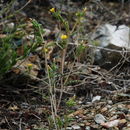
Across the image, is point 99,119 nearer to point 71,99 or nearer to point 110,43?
point 71,99

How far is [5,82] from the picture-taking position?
2.66m

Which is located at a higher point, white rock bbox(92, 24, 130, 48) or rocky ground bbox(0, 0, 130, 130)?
white rock bbox(92, 24, 130, 48)

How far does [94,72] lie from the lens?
9.45 feet

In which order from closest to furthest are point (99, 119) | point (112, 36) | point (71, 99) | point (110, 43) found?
point (71, 99) < point (99, 119) < point (110, 43) < point (112, 36)

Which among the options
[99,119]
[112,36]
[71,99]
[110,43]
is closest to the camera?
[71,99]

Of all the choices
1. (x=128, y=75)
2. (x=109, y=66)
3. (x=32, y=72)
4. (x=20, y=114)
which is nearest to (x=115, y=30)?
(x=109, y=66)

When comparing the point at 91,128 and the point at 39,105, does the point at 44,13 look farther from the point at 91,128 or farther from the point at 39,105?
the point at 91,128

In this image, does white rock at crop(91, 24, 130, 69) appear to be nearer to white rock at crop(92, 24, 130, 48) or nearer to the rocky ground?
white rock at crop(92, 24, 130, 48)

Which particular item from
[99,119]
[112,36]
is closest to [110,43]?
[112,36]

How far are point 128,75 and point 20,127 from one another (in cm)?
104

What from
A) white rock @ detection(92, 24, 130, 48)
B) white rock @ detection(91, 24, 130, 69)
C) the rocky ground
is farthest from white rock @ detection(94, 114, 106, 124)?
white rock @ detection(92, 24, 130, 48)

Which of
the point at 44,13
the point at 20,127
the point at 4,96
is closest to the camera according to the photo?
the point at 20,127

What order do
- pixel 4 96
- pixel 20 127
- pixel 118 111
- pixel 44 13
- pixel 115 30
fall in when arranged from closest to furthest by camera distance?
pixel 20 127
pixel 118 111
pixel 4 96
pixel 115 30
pixel 44 13

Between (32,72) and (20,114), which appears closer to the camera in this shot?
(20,114)
